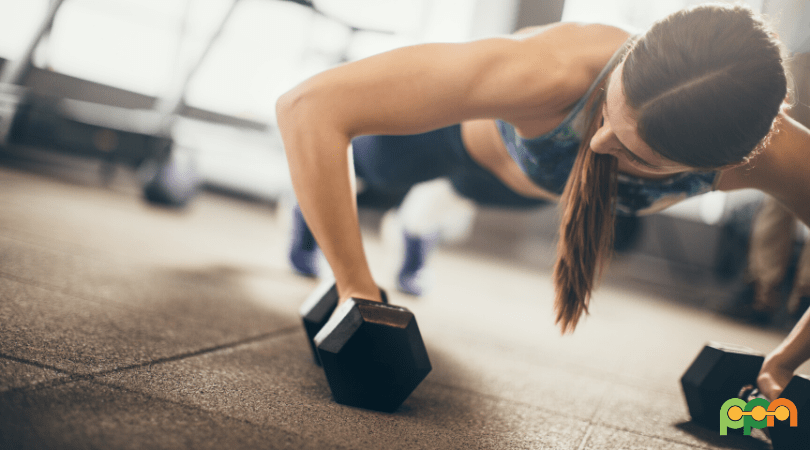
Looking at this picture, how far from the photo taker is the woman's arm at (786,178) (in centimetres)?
79

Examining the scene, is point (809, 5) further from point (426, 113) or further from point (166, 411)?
point (166, 411)

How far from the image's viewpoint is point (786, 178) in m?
0.82

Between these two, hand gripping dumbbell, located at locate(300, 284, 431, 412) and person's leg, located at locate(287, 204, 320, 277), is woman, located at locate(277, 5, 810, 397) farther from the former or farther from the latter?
person's leg, located at locate(287, 204, 320, 277)

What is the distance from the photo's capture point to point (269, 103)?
477 centimetres

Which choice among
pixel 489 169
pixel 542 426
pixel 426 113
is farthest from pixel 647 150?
pixel 489 169

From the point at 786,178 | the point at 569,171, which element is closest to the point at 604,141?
the point at 569,171

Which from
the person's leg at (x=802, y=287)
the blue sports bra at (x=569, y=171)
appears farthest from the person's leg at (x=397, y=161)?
the person's leg at (x=802, y=287)

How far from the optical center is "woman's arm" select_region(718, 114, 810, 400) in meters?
0.79

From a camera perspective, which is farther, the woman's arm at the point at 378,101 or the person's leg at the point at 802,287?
the person's leg at the point at 802,287

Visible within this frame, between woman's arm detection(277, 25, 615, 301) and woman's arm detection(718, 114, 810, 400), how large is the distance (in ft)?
1.06

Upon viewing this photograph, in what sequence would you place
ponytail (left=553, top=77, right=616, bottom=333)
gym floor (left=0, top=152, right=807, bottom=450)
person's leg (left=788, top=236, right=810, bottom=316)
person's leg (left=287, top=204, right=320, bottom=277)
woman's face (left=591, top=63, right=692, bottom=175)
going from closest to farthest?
1. gym floor (left=0, top=152, right=807, bottom=450)
2. woman's face (left=591, top=63, right=692, bottom=175)
3. ponytail (left=553, top=77, right=616, bottom=333)
4. person's leg (left=287, top=204, right=320, bottom=277)
5. person's leg (left=788, top=236, right=810, bottom=316)

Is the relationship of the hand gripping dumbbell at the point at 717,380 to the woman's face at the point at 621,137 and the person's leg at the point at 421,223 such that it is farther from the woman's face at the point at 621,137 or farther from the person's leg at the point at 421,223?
the person's leg at the point at 421,223

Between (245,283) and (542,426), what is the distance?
3.07ft

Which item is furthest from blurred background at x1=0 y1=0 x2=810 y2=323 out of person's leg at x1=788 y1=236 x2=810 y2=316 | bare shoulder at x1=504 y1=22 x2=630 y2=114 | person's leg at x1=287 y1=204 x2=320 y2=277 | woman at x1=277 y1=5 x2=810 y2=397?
bare shoulder at x1=504 y1=22 x2=630 y2=114
